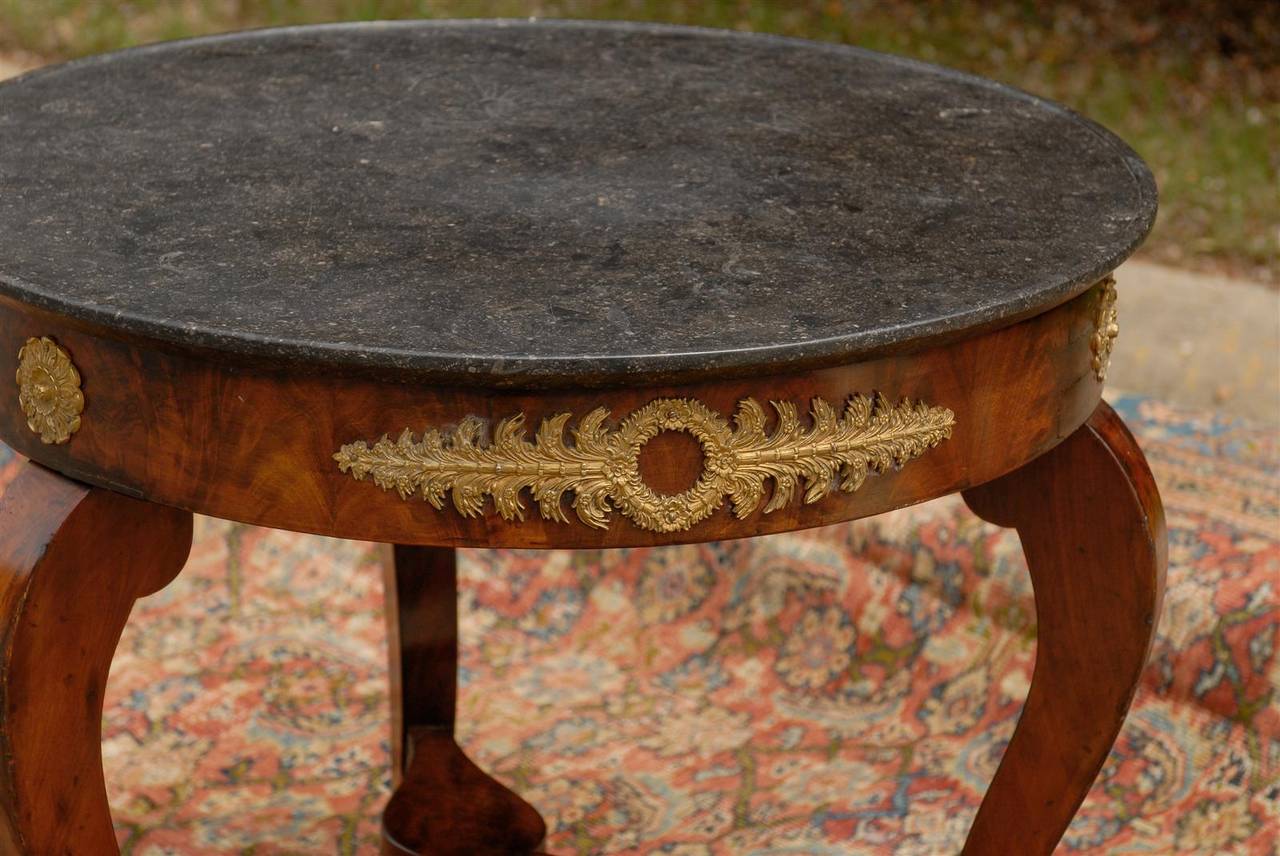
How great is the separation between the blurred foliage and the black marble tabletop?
369 cm

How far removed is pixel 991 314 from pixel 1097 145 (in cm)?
52

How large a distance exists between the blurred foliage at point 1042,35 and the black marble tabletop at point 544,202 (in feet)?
12.1

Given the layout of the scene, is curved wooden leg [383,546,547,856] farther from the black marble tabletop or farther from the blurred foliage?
the blurred foliage

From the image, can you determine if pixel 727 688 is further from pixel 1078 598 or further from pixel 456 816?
pixel 1078 598

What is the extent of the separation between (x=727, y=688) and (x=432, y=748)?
1.85 feet

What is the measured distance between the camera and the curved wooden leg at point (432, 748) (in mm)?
2064

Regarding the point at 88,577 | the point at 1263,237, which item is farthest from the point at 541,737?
the point at 1263,237

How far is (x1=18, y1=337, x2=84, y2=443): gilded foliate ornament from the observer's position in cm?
131

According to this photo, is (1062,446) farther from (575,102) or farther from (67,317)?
(67,317)

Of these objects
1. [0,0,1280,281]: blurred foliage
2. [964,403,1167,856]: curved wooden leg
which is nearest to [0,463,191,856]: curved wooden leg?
[964,403,1167,856]: curved wooden leg

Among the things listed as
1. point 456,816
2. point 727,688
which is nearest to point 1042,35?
point 727,688

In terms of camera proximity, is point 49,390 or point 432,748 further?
point 432,748

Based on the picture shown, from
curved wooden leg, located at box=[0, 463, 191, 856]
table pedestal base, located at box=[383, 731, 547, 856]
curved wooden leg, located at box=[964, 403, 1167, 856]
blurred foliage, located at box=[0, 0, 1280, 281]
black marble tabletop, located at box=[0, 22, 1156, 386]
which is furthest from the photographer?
blurred foliage, located at box=[0, 0, 1280, 281]

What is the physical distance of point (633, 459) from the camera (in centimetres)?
124
